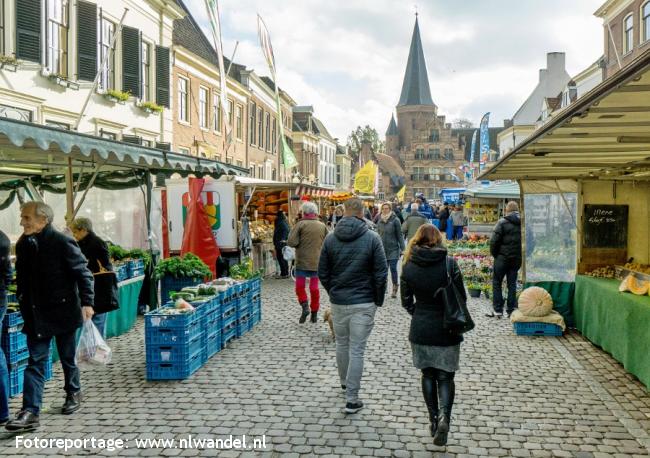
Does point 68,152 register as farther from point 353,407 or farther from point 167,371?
point 353,407

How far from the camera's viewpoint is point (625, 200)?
353 inches

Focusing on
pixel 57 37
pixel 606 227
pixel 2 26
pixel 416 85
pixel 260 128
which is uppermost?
pixel 416 85

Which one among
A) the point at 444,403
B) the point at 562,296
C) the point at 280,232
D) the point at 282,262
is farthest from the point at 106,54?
the point at 444,403

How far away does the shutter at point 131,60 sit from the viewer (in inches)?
675

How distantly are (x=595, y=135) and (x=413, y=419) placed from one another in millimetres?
2931

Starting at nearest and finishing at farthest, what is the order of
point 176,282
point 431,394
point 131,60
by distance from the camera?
point 431,394 < point 176,282 < point 131,60

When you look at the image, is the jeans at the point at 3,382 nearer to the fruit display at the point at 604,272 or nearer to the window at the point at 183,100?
the fruit display at the point at 604,272

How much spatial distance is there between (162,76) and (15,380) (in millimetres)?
15265

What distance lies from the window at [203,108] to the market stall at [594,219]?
1675 centimetres

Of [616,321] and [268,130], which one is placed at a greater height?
[268,130]

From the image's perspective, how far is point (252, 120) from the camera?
111 ft

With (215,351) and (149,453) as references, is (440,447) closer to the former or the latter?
(149,453)

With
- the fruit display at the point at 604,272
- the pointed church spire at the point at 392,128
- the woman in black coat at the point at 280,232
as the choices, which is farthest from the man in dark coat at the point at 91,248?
the pointed church spire at the point at 392,128

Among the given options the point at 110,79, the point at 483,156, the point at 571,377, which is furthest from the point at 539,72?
the point at 571,377
